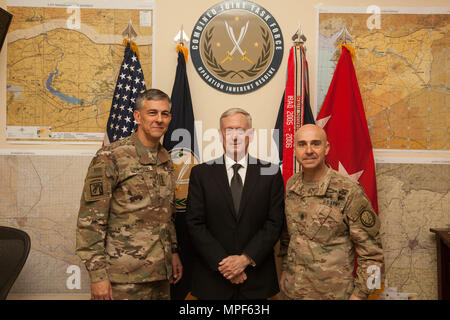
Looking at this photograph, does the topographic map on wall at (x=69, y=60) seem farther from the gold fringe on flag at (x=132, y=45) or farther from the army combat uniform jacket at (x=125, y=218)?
the army combat uniform jacket at (x=125, y=218)

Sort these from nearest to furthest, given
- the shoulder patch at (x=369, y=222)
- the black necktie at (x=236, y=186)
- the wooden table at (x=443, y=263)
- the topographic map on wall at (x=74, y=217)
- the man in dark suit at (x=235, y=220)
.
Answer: the shoulder patch at (x=369, y=222) < the man in dark suit at (x=235, y=220) < the black necktie at (x=236, y=186) < the wooden table at (x=443, y=263) < the topographic map on wall at (x=74, y=217)

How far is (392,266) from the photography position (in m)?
2.58

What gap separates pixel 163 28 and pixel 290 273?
223cm

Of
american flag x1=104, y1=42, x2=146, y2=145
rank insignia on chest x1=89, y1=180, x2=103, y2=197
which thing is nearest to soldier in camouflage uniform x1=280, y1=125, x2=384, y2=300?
rank insignia on chest x1=89, y1=180, x2=103, y2=197

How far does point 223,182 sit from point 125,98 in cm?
124

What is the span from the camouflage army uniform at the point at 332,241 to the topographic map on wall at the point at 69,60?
5.93 feet

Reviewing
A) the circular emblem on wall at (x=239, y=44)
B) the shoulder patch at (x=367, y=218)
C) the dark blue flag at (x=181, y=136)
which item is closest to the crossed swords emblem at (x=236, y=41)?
the circular emblem on wall at (x=239, y=44)

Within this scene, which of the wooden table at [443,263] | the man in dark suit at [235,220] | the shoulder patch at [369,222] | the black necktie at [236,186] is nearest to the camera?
the shoulder patch at [369,222]

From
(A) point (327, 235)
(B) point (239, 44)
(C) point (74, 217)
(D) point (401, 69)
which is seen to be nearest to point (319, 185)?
(A) point (327, 235)

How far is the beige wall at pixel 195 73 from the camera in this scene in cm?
263

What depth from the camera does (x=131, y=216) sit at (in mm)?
1756

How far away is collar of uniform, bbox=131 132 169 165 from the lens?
5.99 ft

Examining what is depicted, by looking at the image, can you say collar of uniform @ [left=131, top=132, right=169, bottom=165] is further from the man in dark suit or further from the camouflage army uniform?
the camouflage army uniform

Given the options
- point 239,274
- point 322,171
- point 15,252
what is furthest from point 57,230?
point 322,171
